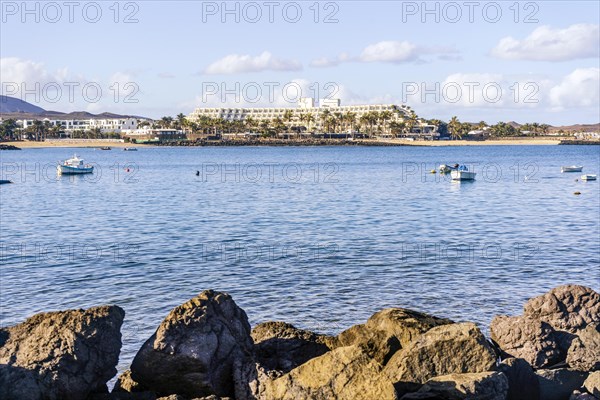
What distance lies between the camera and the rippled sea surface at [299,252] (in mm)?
22922

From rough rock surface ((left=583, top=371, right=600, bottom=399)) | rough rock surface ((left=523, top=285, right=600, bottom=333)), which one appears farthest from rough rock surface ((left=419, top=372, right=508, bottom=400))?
rough rock surface ((left=523, top=285, right=600, bottom=333))

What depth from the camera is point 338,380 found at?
10.3 m

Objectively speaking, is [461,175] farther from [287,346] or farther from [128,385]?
[128,385]

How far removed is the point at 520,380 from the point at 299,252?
21619 millimetres

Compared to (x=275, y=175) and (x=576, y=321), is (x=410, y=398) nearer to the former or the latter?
(x=576, y=321)

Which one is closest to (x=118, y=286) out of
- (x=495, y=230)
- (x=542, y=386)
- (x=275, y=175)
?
(x=542, y=386)

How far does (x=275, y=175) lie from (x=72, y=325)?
94.5m

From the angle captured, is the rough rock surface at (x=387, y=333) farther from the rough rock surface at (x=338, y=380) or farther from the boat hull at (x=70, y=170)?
the boat hull at (x=70, y=170)

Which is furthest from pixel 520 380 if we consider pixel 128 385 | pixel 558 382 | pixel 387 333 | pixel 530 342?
pixel 128 385

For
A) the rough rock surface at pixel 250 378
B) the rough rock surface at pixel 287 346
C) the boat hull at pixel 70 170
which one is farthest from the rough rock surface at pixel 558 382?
the boat hull at pixel 70 170

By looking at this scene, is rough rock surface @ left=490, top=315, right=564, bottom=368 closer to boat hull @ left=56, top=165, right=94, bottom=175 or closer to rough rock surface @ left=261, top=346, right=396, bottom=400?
rough rock surface @ left=261, top=346, right=396, bottom=400

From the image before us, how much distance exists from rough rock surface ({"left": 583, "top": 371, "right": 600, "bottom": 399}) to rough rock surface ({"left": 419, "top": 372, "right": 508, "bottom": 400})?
1.58 m

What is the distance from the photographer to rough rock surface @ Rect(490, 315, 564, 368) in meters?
13.1

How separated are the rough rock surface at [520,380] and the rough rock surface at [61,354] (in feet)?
18.6
